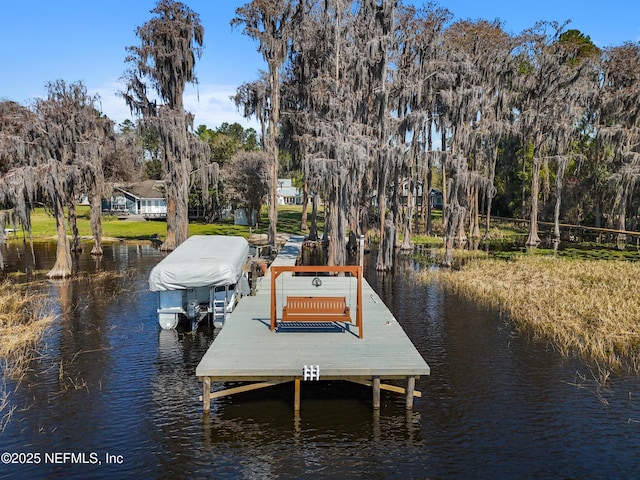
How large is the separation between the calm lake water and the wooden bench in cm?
197

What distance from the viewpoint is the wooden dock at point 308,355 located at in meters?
12.6

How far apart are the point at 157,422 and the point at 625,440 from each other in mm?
10835

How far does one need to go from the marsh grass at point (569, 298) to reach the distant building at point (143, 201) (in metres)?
51.5

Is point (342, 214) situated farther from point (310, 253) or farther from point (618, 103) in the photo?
point (618, 103)

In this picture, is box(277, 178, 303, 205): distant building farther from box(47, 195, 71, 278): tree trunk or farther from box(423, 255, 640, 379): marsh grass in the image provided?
box(47, 195, 71, 278): tree trunk

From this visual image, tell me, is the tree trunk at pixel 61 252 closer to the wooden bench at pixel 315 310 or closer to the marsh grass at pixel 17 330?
the marsh grass at pixel 17 330

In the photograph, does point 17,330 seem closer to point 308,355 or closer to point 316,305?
point 316,305

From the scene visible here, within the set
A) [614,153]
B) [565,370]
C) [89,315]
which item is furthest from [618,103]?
[89,315]

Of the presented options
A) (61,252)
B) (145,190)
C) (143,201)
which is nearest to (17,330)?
(61,252)

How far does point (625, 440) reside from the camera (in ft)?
38.4

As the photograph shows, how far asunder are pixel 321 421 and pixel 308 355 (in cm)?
177

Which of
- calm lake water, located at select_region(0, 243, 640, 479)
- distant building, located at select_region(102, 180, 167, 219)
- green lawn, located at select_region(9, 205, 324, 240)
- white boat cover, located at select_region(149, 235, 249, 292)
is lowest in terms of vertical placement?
calm lake water, located at select_region(0, 243, 640, 479)

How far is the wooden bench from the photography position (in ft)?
50.1

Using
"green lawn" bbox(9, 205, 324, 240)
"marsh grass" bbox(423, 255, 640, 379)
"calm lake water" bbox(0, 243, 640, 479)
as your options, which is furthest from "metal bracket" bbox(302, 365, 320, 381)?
"green lawn" bbox(9, 205, 324, 240)
